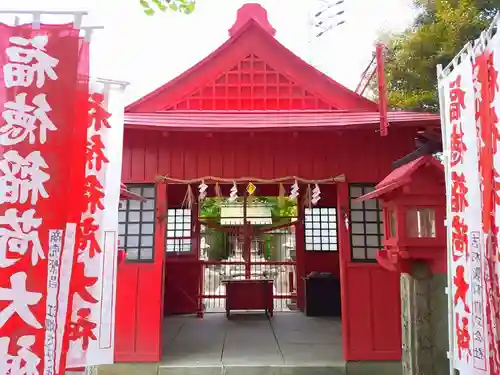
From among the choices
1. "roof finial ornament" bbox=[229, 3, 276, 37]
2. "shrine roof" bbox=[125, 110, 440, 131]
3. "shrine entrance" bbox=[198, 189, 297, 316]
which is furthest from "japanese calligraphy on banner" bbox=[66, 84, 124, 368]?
"roof finial ornament" bbox=[229, 3, 276, 37]

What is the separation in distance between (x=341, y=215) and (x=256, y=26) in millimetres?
3895

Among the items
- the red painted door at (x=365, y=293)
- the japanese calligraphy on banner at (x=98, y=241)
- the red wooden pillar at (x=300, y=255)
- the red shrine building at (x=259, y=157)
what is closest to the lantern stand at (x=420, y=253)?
the red painted door at (x=365, y=293)

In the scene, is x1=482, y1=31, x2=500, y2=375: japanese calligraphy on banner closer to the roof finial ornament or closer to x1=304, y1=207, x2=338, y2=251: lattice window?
the roof finial ornament

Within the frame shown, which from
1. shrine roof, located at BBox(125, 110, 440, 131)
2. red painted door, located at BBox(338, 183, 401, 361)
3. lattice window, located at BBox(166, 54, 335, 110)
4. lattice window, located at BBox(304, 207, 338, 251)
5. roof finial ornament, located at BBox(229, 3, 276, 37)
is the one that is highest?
roof finial ornament, located at BBox(229, 3, 276, 37)

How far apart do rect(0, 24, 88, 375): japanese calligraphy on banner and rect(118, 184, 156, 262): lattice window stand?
11.9 ft

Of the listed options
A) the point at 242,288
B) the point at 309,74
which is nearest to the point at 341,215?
the point at 309,74

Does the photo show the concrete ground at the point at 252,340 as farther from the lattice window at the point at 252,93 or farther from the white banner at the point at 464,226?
the lattice window at the point at 252,93

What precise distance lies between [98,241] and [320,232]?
839 cm

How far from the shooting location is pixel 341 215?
700 centimetres

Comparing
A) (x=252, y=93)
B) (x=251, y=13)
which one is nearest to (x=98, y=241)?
(x=252, y=93)

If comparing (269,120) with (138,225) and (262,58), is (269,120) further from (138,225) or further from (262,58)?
(138,225)

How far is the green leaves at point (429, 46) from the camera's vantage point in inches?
455

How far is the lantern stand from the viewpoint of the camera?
4762 mm

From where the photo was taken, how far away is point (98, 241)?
3715 millimetres
